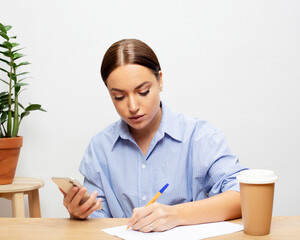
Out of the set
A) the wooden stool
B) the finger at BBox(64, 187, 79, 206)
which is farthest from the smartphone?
the wooden stool

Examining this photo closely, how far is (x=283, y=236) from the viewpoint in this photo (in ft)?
3.29

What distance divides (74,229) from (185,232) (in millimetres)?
290

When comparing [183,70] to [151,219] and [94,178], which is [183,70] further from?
[151,219]

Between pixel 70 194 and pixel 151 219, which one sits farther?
pixel 70 194

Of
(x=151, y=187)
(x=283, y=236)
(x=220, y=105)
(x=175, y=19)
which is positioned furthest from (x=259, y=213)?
(x=175, y=19)

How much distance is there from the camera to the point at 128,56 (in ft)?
4.56

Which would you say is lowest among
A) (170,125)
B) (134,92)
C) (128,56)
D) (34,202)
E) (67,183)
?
(34,202)

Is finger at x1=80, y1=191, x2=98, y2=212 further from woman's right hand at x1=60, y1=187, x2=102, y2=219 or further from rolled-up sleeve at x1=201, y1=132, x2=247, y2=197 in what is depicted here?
rolled-up sleeve at x1=201, y1=132, x2=247, y2=197

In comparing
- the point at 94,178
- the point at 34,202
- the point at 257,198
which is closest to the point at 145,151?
the point at 94,178

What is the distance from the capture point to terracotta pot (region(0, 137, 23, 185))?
6.93ft

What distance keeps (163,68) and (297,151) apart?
2.85 feet

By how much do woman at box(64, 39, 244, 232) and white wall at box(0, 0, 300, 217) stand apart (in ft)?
2.83

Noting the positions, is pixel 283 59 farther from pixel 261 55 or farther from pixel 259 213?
pixel 259 213

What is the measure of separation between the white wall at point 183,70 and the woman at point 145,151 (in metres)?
0.86
